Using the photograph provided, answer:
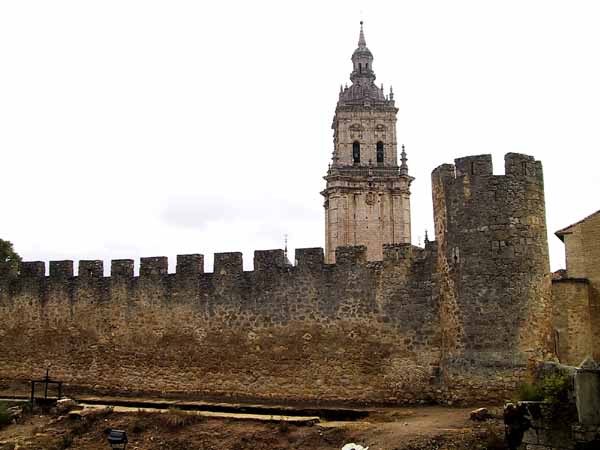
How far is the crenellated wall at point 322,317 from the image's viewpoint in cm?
1510

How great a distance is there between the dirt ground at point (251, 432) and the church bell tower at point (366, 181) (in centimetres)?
4996

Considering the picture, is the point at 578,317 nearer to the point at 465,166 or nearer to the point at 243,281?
the point at 465,166

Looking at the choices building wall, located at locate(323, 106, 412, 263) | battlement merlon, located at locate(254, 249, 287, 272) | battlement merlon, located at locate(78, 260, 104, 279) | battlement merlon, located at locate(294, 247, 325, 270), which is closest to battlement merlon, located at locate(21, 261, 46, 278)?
battlement merlon, located at locate(78, 260, 104, 279)

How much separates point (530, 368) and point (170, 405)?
878 cm

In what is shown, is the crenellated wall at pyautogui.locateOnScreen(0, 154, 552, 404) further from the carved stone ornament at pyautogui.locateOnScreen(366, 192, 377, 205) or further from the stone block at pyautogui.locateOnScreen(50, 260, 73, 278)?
the carved stone ornament at pyautogui.locateOnScreen(366, 192, 377, 205)

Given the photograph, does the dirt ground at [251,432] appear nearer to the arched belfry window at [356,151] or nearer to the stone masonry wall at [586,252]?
the stone masonry wall at [586,252]

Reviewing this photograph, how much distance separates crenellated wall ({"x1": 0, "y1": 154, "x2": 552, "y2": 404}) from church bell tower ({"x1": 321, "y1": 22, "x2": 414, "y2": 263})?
4582 cm

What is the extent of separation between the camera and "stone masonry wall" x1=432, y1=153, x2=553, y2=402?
14812mm

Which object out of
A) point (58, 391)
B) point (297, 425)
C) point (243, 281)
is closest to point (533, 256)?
point (297, 425)

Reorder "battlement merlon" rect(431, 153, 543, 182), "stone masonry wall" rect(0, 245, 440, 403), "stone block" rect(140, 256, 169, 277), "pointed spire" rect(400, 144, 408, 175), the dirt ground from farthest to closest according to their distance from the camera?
"pointed spire" rect(400, 144, 408, 175) → "stone block" rect(140, 256, 169, 277) → "stone masonry wall" rect(0, 245, 440, 403) → "battlement merlon" rect(431, 153, 543, 182) → the dirt ground

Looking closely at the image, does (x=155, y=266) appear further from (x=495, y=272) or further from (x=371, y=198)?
(x=371, y=198)

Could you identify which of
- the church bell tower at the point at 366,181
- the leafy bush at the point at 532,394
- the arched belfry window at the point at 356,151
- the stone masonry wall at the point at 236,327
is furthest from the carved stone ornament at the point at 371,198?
the leafy bush at the point at 532,394

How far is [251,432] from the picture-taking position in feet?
46.6

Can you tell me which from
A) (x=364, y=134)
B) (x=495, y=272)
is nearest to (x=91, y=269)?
(x=495, y=272)
